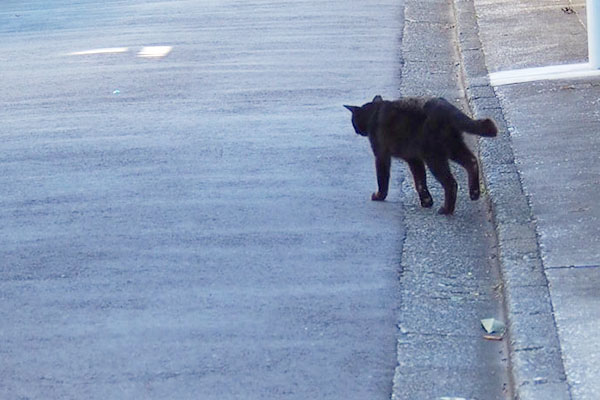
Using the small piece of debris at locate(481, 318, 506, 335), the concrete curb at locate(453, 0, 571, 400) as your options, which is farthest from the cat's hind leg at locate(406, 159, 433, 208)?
the small piece of debris at locate(481, 318, 506, 335)

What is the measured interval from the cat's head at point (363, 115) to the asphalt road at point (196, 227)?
376mm

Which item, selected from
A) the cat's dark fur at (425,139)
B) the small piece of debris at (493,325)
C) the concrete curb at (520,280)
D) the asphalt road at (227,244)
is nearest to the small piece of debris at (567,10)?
the asphalt road at (227,244)

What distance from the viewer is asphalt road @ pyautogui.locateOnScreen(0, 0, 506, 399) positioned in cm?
534

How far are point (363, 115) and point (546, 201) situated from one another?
50.2 inches

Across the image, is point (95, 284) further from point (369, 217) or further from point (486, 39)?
point (486, 39)

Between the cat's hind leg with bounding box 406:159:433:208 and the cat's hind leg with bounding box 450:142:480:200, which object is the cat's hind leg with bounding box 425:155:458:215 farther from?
the cat's hind leg with bounding box 406:159:433:208

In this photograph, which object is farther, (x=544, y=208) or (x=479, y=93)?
(x=479, y=93)

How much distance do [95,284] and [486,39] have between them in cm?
745

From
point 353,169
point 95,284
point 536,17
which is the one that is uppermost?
point 95,284

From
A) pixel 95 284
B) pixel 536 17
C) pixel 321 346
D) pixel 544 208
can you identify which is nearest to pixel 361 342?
pixel 321 346

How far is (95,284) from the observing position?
6.47 metres

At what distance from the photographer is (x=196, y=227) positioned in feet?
24.2

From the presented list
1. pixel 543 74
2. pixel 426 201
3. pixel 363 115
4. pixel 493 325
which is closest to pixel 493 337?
pixel 493 325

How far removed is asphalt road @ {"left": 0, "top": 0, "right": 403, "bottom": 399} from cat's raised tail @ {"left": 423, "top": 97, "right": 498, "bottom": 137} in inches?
26.3
